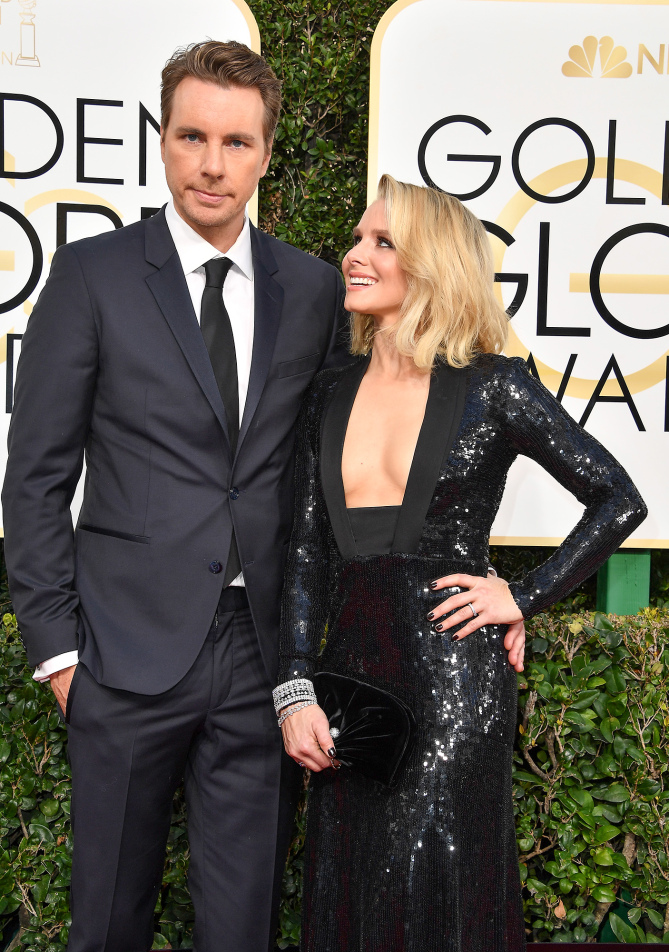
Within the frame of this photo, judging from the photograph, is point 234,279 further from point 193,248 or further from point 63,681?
point 63,681

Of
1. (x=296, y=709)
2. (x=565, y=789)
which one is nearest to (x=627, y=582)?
(x=565, y=789)

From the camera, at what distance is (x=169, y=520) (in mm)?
2016

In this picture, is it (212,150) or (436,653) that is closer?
(436,653)

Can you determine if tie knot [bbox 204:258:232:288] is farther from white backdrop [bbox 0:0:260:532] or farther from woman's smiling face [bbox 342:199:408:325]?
white backdrop [bbox 0:0:260:532]

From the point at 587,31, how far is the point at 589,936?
2.99 m

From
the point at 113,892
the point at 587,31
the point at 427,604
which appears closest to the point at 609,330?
the point at 587,31

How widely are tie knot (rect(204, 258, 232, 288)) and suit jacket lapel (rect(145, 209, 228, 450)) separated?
6cm

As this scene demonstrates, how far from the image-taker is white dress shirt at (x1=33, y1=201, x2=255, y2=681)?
84.0 inches

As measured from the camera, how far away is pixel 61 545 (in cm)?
204

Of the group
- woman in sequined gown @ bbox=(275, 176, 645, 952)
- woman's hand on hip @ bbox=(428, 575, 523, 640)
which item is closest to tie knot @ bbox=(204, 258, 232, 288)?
woman in sequined gown @ bbox=(275, 176, 645, 952)

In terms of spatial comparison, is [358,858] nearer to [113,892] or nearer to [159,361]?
[113,892]

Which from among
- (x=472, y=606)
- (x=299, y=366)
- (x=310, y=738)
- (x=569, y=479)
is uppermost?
(x=299, y=366)

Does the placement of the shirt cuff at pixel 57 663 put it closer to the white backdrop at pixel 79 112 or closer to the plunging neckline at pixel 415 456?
the plunging neckline at pixel 415 456

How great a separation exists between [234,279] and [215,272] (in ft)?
A: 0.26
